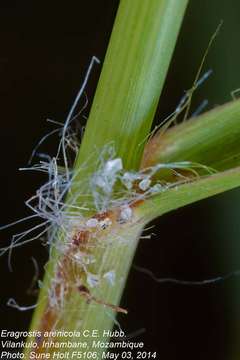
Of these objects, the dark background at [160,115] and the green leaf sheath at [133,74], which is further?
the dark background at [160,115]

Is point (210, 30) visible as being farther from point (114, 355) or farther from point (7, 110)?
point (114, 355)

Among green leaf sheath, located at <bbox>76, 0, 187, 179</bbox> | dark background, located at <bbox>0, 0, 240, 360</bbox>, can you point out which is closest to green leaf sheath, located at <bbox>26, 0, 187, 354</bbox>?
green leaf sheath, located at <bbox>76, 0, 187, 179</bbox>

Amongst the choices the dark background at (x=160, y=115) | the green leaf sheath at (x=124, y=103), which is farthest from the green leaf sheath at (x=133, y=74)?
the dark background at (x=160, y=115)

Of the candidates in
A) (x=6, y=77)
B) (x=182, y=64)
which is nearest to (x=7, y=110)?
(x=6, y=77)

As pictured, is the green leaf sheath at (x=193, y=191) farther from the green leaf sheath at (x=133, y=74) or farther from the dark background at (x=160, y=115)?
the dark background at (x=160, y=115)

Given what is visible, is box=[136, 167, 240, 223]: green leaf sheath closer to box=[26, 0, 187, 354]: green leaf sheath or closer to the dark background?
box=[26, 0, 187, 354]: green leaf sheath

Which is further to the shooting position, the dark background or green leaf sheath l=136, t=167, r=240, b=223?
the dark background
